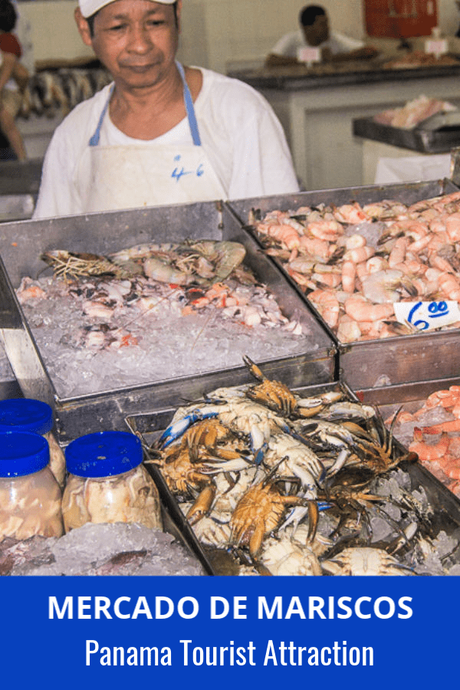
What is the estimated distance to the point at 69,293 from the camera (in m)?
2.37

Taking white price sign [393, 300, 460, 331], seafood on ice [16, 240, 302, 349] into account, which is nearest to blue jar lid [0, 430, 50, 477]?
seafood on ice [16, 240, 302, 349]

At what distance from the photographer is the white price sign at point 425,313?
7.00ft

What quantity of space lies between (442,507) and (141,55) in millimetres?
2213

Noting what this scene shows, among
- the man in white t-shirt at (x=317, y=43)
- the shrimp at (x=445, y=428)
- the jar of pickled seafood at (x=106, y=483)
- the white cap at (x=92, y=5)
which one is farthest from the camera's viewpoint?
the man in white t-shirt at (x=317, y=43)

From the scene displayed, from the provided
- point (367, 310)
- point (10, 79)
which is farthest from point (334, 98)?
point (367, 310)

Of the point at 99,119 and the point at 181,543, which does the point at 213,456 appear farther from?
the point at 99,119

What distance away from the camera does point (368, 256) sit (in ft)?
8.18

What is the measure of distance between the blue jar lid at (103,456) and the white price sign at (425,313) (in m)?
0.98

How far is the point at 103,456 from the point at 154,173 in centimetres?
205

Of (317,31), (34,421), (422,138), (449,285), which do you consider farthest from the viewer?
(317,31)

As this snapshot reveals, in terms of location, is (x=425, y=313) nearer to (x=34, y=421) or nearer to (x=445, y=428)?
(x=445, y=428)

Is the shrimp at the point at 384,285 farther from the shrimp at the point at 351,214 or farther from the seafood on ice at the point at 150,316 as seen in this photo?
the shrimp at the point at 351,214
